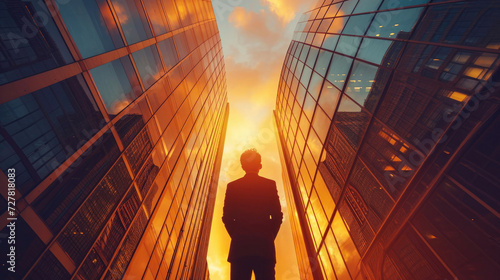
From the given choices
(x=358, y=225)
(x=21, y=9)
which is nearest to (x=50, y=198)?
(x=21, y=9)

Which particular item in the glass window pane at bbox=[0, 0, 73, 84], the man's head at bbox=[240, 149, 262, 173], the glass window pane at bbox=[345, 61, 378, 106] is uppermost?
the glass window pane at bbox=[345, 61, 378, 106]

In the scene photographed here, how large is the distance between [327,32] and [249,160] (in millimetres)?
13597

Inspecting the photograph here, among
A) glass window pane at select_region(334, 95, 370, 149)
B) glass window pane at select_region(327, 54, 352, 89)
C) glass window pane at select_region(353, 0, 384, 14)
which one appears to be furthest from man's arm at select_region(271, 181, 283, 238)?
glass window pane at select_region(353, 0, 384, 14)

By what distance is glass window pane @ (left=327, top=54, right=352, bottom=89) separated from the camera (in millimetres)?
9555

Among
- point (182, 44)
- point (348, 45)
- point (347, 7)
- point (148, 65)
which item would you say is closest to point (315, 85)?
point (348, 45)

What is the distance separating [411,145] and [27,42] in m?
9.67

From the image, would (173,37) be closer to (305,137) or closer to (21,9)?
(21,9)

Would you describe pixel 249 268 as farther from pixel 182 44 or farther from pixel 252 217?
pixel 182 44

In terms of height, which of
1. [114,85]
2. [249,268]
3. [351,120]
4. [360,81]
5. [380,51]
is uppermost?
[380,51]

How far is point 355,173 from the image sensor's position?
7863 millimetres

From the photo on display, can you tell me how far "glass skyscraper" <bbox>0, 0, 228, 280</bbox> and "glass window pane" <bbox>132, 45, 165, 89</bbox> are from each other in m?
0.07

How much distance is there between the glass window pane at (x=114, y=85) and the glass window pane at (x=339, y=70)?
31.8 feet

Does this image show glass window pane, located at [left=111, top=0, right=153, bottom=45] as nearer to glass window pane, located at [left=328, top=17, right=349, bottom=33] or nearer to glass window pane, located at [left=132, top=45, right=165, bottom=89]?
glass window pane, located at [left=132, top=45, right=165, bottom=89]

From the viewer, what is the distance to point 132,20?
25.4 ft
